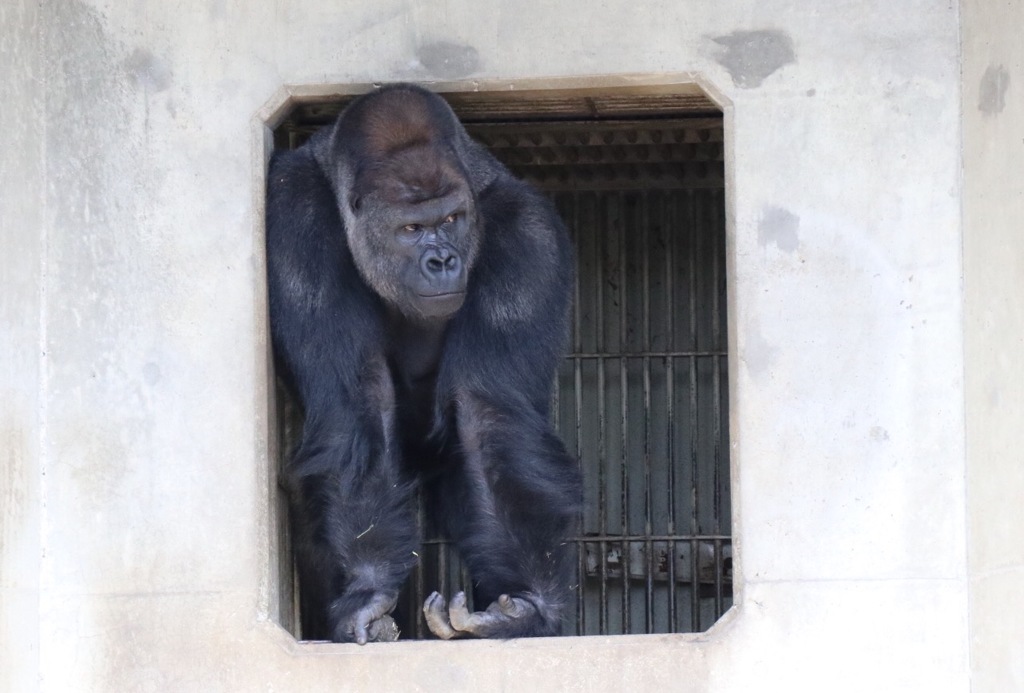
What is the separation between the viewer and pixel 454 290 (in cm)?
414

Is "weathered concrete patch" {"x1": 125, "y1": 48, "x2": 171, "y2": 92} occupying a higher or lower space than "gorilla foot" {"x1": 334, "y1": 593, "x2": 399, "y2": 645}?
higher

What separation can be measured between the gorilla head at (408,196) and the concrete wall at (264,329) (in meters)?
0.17

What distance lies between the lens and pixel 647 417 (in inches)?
241

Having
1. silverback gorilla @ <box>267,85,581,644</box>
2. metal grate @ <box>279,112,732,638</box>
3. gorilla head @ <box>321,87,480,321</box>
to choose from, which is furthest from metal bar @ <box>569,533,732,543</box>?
gorilla head @ <box>321,87,480,321</box>

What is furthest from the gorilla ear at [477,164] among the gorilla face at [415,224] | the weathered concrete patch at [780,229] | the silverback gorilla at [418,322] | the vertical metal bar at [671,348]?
the vertical metal bar at [671,348]

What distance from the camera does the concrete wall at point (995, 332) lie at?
366 centimetres

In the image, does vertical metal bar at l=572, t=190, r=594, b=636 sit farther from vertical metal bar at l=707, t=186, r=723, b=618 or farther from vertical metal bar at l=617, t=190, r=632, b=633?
vertical metal bar at l=707, t=186, r=723, b=618

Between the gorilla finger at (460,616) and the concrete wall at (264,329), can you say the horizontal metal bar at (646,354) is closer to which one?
the concrete wall at (264,329)

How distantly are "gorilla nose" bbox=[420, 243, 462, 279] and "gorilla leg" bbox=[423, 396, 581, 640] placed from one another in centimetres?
38

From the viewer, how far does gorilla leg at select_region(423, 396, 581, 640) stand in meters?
4.20

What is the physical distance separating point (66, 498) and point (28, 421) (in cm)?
22

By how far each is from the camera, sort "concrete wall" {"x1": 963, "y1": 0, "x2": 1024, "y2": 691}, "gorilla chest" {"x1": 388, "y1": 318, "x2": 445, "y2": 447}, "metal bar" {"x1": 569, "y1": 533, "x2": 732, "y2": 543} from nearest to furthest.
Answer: "concrete wall" {"x1": 963, "y1": 0, "x2": 1024, "y2": 691}
"gorilla chest" {"x1": 388, "y1": 318, "x2": 445, "y2": 447}
"metal bar" {"x1": 569, "y1": 533, "x2": 732, "y2": 543}

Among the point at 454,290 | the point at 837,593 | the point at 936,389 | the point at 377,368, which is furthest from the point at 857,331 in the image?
the point at 377,368

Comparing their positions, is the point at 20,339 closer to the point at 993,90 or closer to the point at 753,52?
the point at 753,52
